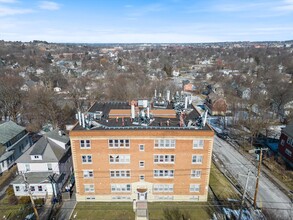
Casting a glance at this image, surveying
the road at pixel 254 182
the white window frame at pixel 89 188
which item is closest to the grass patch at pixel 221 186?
the road at pixel 254 182

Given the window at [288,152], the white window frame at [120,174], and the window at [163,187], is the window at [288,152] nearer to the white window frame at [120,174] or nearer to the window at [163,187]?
the window at [163,187]

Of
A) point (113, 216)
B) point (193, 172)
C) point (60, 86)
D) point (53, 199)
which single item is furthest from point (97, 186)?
point (60, 86)

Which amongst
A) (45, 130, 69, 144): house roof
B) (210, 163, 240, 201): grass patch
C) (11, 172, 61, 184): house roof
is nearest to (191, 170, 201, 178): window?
(210, 163, 240, 201): grass patch

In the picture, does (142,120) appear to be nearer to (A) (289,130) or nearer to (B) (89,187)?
(B) (89,187)

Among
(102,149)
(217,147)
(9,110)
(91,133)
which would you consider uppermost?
(91,133)

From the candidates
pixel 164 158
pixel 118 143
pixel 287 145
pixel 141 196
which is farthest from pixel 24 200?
pixel 287 145

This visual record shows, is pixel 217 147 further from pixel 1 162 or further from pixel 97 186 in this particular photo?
pixel 1 162
